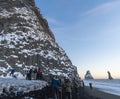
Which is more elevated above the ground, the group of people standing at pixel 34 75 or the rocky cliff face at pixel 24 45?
the rocky cliff face at pixel 24 45

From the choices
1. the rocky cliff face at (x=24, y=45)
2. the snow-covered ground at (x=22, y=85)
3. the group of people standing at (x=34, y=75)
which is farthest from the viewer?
the rocky cliff face at (x=24, y=45)

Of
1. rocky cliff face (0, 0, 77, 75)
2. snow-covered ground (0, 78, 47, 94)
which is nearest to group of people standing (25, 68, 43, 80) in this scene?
snow-covered ground (0, 78, 47, 94)

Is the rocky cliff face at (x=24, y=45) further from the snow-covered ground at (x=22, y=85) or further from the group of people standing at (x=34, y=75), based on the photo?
the snow-covered ground at (x=22, y=85)

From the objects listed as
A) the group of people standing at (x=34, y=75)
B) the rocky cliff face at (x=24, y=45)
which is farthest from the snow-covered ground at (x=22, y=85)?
the rocky cliff face at (x=24, y=45)

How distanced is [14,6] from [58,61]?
32687 mm

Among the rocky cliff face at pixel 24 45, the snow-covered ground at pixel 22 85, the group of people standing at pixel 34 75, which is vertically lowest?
the snow-covered ground at pixel 22 85

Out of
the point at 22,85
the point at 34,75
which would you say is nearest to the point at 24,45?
the point at 34,75

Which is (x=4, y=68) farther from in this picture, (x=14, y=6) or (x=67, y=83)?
(x=67, y=83)

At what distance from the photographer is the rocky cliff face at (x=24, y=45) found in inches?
2948

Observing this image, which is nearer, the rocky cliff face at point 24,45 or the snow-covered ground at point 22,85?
the snow-covered ground at point 22,85

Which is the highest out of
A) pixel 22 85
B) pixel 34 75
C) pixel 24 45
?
pixel 24 45

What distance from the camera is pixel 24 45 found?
82188mm

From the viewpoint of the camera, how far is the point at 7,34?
282 ft

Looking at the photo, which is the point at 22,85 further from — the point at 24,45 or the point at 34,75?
the point at 24,45
